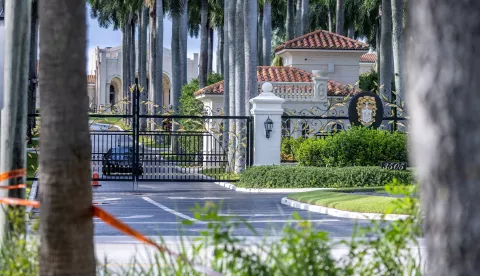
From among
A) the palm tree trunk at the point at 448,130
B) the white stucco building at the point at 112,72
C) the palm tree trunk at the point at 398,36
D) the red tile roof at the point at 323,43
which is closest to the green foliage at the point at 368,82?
the red tile roof at the point at 323,43

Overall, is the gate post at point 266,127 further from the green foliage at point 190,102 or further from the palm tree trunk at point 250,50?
the green foliage at point 190,102

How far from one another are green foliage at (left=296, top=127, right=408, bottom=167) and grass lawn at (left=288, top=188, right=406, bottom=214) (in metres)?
5.98

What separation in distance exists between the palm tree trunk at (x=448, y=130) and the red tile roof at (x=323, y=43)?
153 feet

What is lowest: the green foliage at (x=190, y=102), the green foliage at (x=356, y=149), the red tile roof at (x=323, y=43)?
the green foliage at (x=356, y=149)

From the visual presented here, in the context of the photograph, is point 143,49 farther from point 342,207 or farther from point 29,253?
point 29,253

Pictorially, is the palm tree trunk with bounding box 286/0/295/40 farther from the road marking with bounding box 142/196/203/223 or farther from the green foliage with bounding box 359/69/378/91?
the road marking with bounding box 142/196/203/223

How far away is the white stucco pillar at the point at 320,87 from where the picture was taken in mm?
Answer: 43375

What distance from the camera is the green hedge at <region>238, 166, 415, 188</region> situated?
27.5 m

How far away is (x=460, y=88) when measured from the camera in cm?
360

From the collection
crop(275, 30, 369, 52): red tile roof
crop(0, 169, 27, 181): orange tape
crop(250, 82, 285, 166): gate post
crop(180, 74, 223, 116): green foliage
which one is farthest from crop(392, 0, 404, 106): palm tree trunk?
crop(0, 169, 27, 181): orange tape

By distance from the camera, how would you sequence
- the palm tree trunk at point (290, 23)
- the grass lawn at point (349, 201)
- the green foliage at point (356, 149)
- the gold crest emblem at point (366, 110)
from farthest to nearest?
the palm tree trunk at point (290, 23) < the gold crest emblem at point (366, 110) < the green foliage at point (356, 149) < the grass lawn at point (349, 201)

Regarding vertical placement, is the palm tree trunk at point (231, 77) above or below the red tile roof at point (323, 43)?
below

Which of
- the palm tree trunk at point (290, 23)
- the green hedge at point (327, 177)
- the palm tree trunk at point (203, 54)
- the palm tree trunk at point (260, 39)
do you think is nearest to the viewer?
the green hedge at point (327, 177)

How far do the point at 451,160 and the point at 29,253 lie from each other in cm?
474
